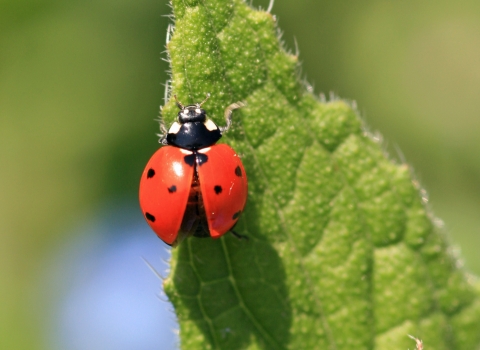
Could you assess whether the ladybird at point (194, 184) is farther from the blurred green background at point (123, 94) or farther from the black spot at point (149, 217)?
the blurred green background at point (123, 94)

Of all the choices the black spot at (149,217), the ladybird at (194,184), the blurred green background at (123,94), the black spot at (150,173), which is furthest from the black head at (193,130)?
the blurred green background at (123,94)

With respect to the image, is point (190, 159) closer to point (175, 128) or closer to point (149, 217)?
point (175, 128)

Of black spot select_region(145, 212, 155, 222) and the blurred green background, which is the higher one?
the blurred green background

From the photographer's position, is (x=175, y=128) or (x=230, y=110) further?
(x=175, y=128)

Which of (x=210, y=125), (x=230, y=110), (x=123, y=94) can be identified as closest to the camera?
(x=230, y=110)

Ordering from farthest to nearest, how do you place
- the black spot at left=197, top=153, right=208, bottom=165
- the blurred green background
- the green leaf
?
the blurred green background < the black spot at left=197, top=153, right=208, bottom=165 < the green leaf

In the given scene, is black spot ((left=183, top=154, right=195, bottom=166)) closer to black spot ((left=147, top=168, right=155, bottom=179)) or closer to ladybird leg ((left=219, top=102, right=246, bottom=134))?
black spot ((left=147, top=168, right=155, bottom=179))

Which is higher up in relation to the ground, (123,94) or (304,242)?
(123,94)

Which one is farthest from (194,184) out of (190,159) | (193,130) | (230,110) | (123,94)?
(123,94)

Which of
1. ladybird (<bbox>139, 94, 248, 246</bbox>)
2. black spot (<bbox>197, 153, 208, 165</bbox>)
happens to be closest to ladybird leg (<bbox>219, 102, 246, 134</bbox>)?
ladybird (<bbox>139, 94, 248, 246</bbox>)
